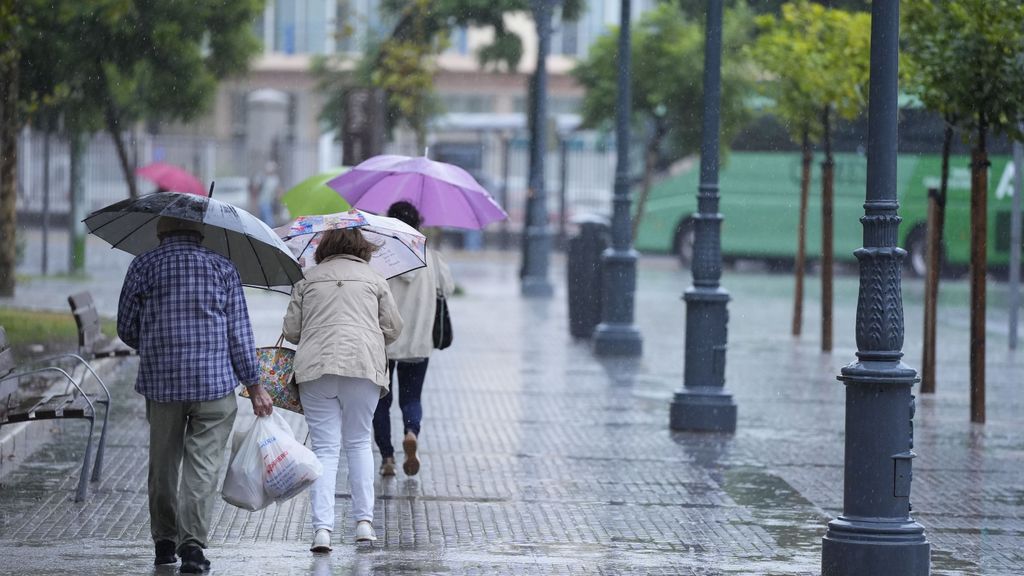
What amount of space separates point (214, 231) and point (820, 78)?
1163cm

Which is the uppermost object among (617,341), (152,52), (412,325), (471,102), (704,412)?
(471,102)

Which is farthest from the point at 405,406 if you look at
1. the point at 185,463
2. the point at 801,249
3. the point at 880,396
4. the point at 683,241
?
the point at 683,241

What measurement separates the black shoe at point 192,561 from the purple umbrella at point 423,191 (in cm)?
319

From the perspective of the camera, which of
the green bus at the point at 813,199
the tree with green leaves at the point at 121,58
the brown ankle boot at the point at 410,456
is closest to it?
the brown ankle boot at the point at 410,456

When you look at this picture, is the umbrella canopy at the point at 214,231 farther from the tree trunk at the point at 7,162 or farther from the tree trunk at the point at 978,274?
the tree trunk at the point at 7,162

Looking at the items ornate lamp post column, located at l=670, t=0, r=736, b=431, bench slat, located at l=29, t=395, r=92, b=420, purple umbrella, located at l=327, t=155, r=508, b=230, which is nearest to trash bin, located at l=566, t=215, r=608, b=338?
ornate lamp post column, located at l=670, t=0, r=736, b=431

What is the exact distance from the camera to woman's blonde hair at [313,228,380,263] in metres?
7.70

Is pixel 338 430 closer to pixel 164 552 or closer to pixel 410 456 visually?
pixel 164 552

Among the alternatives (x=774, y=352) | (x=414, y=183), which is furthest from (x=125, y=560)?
(x=774, y=352)

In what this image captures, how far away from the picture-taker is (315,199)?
10414mm

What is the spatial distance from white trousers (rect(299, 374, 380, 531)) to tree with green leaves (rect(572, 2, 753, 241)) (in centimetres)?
2567

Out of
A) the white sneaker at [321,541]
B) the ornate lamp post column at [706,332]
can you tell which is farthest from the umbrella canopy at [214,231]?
the ornate lamp post column at [706,332]

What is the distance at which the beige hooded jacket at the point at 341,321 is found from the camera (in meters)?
7.48

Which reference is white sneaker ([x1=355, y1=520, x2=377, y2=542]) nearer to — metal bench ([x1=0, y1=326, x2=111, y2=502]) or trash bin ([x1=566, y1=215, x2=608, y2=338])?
metal bench ([x1=0, y1=326, x2=111, y2=502])
